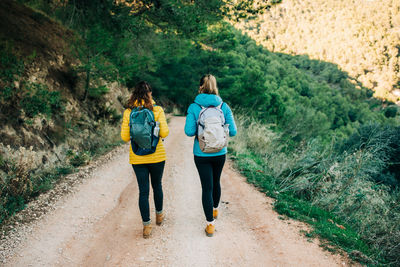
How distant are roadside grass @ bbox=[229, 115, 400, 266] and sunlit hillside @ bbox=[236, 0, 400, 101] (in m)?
68.8

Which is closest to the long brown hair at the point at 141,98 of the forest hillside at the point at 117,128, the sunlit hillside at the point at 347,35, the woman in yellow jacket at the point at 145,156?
the woman in yellow jacket at the point at 145,156

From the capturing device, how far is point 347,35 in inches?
3780

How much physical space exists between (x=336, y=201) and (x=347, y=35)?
11715 centimetres

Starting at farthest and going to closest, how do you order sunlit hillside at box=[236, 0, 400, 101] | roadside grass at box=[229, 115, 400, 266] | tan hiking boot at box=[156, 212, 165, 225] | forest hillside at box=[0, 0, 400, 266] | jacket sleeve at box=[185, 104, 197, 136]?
sunlit hillside at box=[236, 0, 400, 101]
forest hillside at box=[0, 0, 400, 266]
tan hiking boot at box=[156, 212, 165, 225]
roadside grass at box=[229, 115, 400, 266]
jacket sleeve at box=[185, 104, 197, 136]

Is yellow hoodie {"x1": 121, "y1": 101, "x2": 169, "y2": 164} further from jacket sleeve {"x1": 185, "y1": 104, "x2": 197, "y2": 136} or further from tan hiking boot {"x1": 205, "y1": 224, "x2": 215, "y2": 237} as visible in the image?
tan hiking boot {"x1": 205, "y1": 224, "x2": 215, "y2": 237}

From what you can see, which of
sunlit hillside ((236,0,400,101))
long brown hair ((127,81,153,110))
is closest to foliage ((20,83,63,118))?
long brown hair ((127,81,153,110))

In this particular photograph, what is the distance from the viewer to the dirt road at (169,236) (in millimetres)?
2830

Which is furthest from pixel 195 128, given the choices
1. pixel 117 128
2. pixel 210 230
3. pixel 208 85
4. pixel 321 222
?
pixel 117 128

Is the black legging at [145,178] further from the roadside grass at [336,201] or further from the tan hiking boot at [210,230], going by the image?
the roadside grass at [336,201]

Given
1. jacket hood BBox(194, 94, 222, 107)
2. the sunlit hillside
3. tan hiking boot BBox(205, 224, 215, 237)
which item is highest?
the sunlit hillside

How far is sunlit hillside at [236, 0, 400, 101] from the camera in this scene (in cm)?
7470

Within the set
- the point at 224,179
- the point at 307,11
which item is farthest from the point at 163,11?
the point at 307,11

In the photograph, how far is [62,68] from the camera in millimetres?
8328

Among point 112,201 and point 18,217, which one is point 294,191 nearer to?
point 112,201
